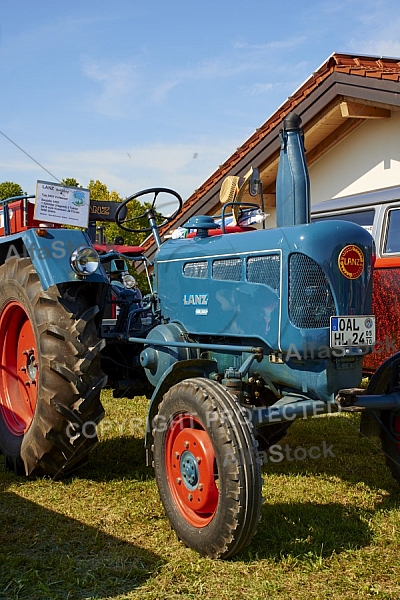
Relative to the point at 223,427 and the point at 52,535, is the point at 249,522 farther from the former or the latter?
the point at 52,535

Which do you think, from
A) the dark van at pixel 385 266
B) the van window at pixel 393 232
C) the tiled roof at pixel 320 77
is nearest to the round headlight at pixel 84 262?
the dark van at pixel 385 266

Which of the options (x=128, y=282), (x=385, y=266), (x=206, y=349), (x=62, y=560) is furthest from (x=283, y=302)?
(x=385, y=266)

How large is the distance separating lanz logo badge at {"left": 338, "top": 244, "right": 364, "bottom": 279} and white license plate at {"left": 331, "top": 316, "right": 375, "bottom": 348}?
8.7 inches

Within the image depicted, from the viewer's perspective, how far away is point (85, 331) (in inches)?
154

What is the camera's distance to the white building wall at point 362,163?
26.1 feet

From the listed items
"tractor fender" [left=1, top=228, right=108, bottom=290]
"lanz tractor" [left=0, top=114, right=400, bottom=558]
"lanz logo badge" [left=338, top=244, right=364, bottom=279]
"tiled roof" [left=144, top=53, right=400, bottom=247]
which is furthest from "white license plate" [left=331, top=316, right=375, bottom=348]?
"tiled roof" [left=144, top=53, right=400, bottom=247]

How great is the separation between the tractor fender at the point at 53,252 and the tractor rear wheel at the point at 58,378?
0.08 meters

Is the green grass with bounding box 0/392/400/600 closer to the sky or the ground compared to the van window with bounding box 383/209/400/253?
closer to the ground

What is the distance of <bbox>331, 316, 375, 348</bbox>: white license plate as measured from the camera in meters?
3.18

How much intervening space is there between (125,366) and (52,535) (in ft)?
4.73

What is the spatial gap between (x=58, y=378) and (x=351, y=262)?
182 cm

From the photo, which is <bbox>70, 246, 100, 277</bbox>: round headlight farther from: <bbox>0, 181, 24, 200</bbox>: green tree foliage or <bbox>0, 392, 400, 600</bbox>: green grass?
<bbox>0, 181, 24, 200</bbox>: green tree foliage

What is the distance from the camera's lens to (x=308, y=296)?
3.20 m

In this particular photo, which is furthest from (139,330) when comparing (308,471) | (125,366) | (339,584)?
(339,584)
